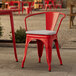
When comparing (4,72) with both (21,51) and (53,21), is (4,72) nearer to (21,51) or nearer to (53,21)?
(53,21)

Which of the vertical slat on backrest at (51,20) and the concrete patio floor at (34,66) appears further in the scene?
the vertical slat on backrest at (51,20)

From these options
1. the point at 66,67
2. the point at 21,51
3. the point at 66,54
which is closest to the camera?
the point at 66,67

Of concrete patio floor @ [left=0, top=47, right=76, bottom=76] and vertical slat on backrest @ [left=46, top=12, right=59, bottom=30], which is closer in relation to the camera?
concrete patio floor @ [left=0, top=47, right=76, bottom=76]

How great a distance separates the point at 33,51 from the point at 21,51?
0.26 metres

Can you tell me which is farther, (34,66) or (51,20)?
(51,20)

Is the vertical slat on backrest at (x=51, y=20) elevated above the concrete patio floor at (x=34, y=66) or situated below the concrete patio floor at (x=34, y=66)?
above

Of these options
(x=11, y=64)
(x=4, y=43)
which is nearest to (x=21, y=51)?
(x=4, y=43)

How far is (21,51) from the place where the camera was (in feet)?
19.2

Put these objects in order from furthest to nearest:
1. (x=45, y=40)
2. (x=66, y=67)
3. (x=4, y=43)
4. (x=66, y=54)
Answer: (x=4, y=43), (x=66, y=54), (x=66, y=67), (x=45, y=40)

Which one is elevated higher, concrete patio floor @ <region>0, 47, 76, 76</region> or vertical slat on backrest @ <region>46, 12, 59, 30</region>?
vertical slat on backrest @ <region>46, 12, 59, 30</region>

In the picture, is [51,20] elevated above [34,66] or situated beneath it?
elevated above

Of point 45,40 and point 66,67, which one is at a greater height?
point 45,40

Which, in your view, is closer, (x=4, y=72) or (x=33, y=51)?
(x=4, y=72)

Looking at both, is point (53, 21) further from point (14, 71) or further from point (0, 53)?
point (0, 53)
